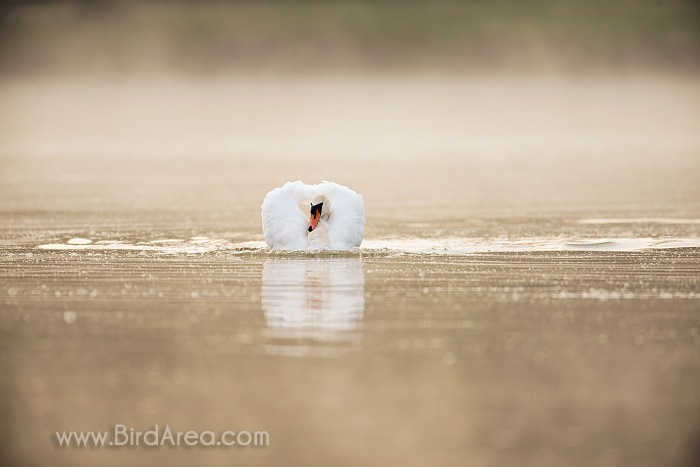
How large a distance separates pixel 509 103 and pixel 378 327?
146 ft

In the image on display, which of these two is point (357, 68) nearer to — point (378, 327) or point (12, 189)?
point (12, 189)

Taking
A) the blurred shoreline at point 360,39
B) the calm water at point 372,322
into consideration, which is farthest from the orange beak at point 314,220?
the blurred shoreline at point 360,39

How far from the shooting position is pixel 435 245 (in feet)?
52.1

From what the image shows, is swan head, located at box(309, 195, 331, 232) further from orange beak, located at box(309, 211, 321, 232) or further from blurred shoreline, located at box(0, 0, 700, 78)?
blurred shoreline, located at box(0, 0, 700, 78)

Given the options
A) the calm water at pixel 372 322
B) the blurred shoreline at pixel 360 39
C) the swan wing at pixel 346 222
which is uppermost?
the blurred shoreline at pixel 360 39

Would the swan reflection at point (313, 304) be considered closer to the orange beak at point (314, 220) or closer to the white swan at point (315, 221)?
the white swan at point (315, 221)

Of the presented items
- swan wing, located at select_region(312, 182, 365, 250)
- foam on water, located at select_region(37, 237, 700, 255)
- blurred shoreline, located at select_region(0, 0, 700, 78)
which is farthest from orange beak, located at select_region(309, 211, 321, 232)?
blurred shoreline, located at select_region(0, 0, 700, 78)

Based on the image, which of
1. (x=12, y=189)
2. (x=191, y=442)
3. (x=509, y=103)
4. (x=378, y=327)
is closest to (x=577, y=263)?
(x=378, y=327)

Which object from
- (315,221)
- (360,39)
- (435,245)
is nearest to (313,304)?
(315,221)

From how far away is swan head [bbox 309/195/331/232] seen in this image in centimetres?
1543

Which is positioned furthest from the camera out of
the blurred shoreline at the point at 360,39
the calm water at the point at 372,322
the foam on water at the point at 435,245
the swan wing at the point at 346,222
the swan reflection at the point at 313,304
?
the blurred shoreline at the point at 360,39

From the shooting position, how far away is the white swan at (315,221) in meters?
15.2

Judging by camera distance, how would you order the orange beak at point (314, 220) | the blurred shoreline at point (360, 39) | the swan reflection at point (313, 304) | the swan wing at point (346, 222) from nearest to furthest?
the swan reflection at point (313, 304), the swan wing at point (346, 222), the orange beak at point (314, 220), the blurred shoreline at point (360, 39)

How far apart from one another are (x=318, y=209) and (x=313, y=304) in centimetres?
332
